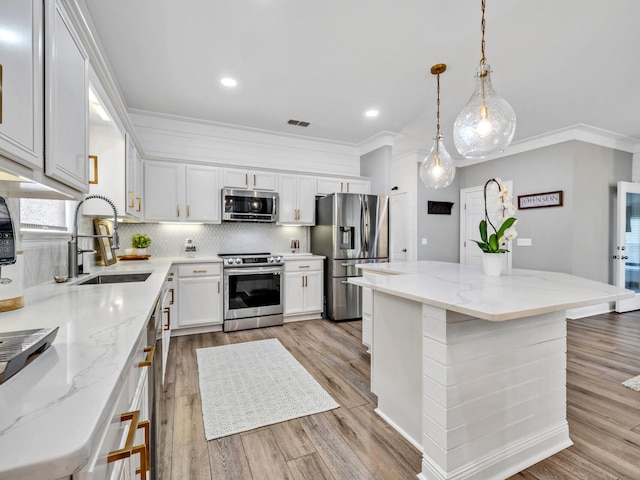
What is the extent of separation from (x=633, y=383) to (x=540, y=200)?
2937 mm

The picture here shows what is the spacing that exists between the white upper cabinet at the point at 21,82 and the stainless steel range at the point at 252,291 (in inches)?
111

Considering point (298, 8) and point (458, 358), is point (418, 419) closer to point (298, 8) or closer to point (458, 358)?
point (458, 358)

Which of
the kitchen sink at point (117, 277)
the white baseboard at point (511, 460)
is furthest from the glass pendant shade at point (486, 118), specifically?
the kitchen sink at point (117, 277)

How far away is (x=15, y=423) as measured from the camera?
0.48m

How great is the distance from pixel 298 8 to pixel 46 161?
187 cm

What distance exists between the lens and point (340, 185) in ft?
15.8

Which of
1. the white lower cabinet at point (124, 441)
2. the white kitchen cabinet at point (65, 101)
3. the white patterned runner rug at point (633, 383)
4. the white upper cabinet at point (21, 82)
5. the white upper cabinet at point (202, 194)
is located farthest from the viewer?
the white upper cabinet at point (202, 194)

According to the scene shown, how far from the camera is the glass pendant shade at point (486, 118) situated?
2.07m

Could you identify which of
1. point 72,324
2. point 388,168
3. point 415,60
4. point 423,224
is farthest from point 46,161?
point 423,224

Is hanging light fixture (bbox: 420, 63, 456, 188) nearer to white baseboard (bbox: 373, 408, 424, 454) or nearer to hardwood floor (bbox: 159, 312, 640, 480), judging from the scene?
hardwood floor (bbox: 159, 312, 640, 480)

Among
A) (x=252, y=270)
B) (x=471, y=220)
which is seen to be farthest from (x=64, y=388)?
(x=471, y=220)

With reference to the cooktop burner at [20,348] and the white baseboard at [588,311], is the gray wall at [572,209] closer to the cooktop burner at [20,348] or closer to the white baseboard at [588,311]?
the white baseboard at [588,311]

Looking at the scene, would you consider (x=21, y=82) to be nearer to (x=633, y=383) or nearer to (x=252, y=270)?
(x=252, y=270)

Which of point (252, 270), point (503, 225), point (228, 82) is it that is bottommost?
point (252, 270)
